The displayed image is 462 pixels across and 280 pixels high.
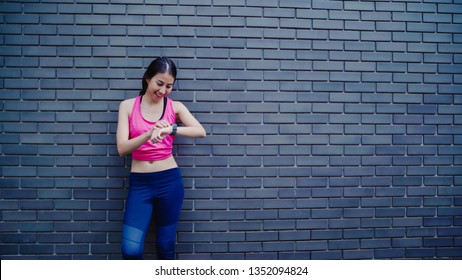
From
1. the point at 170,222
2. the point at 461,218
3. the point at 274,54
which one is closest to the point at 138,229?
the point at 170,222

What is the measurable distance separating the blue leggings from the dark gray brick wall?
1.33 feet

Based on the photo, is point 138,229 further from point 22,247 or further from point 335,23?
point 335,23

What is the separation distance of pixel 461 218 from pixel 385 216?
2.53 feet

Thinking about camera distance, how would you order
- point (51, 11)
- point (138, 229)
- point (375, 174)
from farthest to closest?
point (375, 174) < point (51, 11) < point (138, 229)

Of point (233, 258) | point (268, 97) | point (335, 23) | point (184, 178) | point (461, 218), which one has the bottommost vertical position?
point (233, 258)

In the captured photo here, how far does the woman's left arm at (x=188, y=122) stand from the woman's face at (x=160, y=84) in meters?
0.25

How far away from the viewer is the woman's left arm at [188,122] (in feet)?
9.50

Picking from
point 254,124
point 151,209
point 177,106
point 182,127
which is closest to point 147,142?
point 182,127

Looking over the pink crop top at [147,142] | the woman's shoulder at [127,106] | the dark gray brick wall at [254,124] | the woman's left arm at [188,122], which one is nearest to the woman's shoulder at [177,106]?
the woman's left arm at [188,122]

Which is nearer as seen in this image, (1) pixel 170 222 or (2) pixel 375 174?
(1) pixel 170 222

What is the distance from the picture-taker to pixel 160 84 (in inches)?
110

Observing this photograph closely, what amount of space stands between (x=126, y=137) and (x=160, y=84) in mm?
494

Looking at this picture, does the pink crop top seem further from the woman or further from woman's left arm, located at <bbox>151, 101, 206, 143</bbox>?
woman's left arm, located at <bbox>151, 101, 206, 143</bbox>

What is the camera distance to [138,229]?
2.80m
